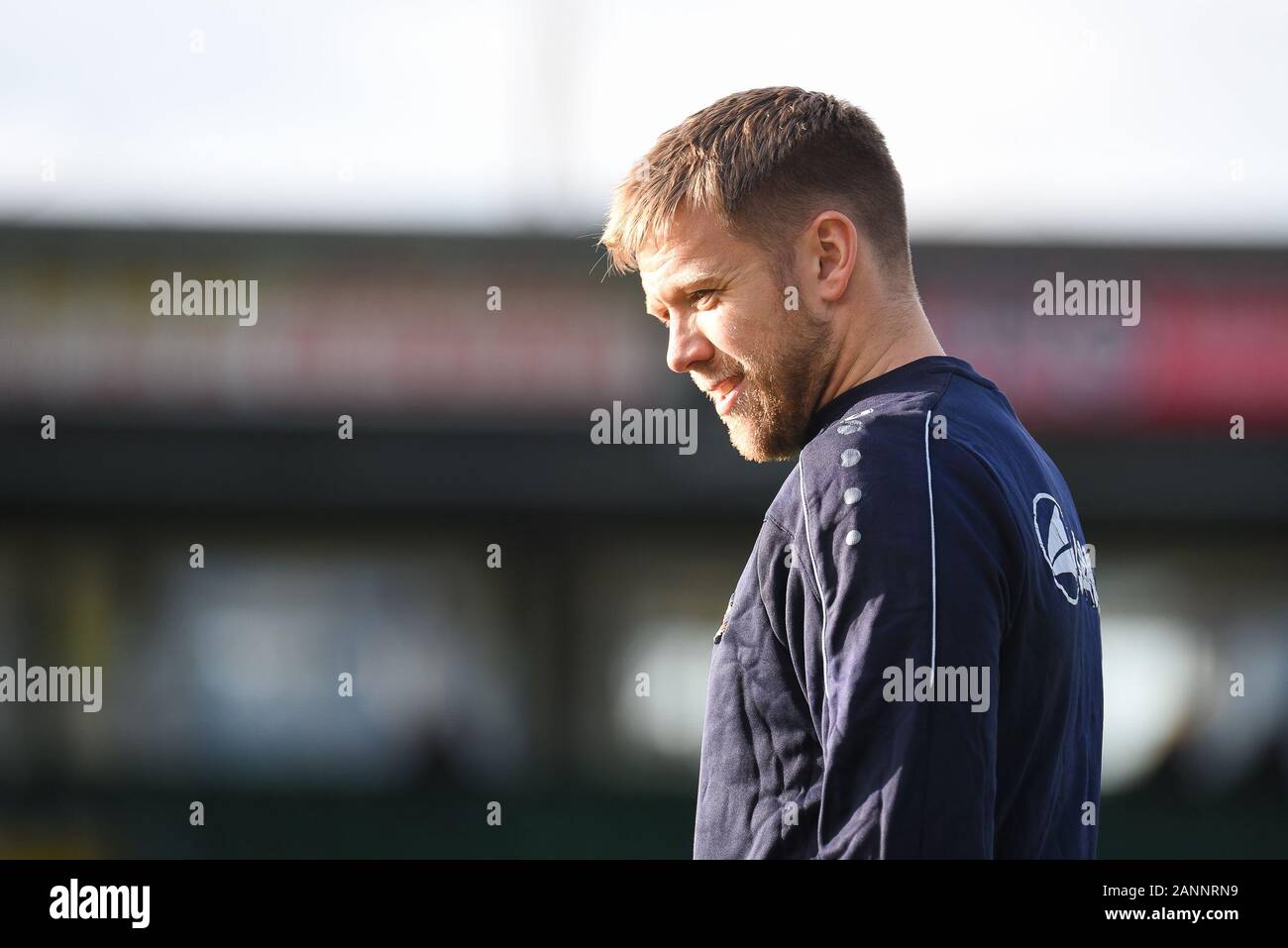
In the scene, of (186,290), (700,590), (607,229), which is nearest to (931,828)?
(607,229)

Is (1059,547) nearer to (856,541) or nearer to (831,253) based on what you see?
(856,541)

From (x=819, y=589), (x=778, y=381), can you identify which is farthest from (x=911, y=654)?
(x=778, y=381)

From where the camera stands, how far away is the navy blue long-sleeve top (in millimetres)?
1272

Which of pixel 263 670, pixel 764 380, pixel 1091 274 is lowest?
pixel 263 670

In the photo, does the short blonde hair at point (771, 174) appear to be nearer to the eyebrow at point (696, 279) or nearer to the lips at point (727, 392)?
the eyebrow at point (696, 279)

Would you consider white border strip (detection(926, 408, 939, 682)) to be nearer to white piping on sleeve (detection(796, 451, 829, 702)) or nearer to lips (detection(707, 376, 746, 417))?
white piping on sleeve (detection(796, 451, 829, 702))

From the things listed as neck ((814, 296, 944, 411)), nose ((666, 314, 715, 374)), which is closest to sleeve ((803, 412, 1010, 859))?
neck ((814, 296, 944, 411))

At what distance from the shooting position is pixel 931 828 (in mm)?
1254

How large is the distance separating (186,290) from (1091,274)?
527 cm

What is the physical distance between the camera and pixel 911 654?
1.28 m

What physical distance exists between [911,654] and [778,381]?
52 centimetres

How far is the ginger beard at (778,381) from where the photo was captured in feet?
5.38
